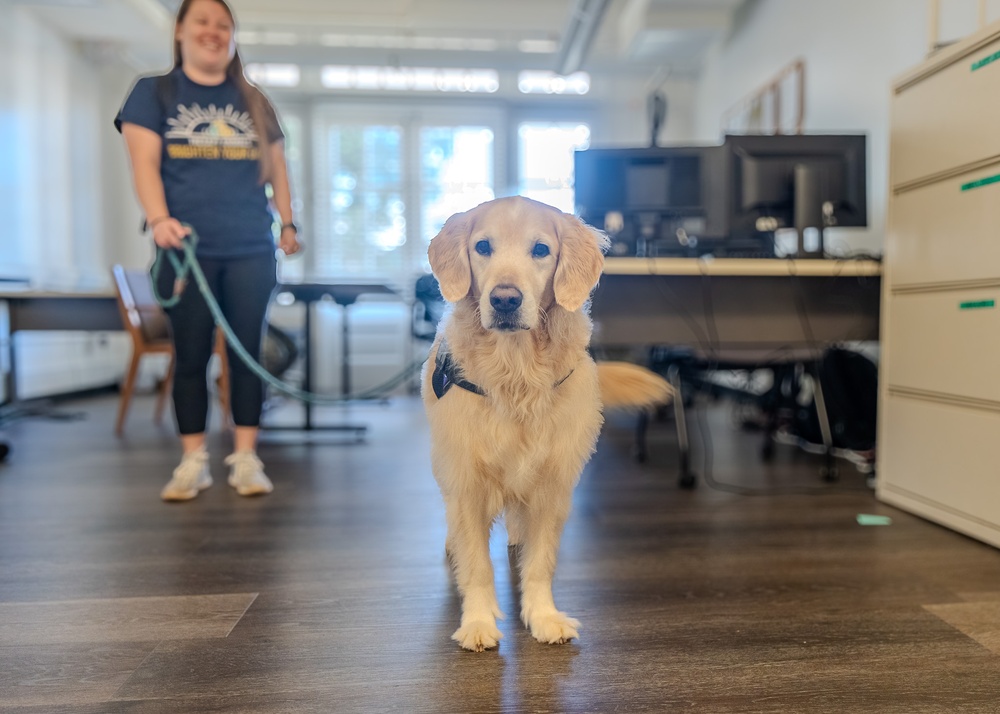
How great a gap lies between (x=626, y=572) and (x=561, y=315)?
703 millimetres

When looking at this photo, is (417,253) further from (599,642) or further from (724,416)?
(599,642)

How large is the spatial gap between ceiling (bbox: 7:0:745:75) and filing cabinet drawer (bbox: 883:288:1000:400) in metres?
3.70

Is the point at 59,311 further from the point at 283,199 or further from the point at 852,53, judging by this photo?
the point at 852,53

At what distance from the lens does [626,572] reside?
5.35 feet

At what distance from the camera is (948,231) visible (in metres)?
1.95

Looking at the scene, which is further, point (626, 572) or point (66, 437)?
point (66, 437)

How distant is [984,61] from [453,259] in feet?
5.13

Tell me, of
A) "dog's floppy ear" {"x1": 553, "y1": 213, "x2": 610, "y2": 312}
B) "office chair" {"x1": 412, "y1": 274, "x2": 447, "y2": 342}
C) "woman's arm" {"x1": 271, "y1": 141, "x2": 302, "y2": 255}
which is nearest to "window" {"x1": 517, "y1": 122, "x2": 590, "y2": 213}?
"office chair" {"x1": 412, "y1": 274, "x2": 447, "y2": 342}

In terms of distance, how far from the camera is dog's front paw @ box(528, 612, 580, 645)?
124 cm

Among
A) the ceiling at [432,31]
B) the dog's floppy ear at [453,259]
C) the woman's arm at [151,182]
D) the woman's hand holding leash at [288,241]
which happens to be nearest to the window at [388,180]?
the ceiling at [432,31]

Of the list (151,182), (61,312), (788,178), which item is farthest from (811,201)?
(61,312)

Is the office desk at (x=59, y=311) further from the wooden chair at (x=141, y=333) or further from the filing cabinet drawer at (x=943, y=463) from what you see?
the filing cabinet drawer at (x=943, y=463)

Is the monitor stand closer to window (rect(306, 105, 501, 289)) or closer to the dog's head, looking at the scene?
the dog's head

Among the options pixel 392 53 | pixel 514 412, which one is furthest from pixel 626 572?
pixel 392 53
